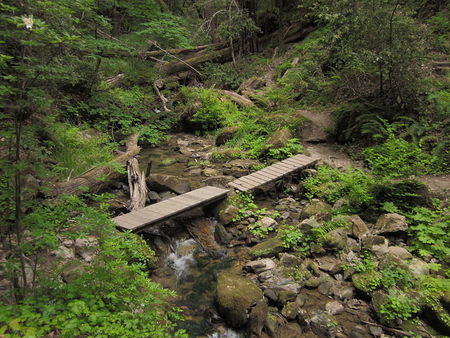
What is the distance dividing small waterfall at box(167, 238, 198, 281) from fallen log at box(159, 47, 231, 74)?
12963mm

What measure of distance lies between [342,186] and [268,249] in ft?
8.86

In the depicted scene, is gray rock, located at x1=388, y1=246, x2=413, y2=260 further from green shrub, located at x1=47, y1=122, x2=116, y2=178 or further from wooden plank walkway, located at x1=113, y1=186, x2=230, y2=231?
green shrub, located at x1=47, y1=122, x2=116, y2=178

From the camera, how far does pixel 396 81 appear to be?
27.5ft

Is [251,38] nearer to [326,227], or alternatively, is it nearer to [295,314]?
[326,227]

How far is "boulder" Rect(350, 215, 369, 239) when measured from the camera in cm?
556

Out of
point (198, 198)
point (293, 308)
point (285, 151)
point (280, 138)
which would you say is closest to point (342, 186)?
point (285, 151)

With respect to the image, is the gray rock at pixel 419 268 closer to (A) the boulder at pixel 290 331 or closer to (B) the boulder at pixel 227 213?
(A) the boulder at pixel 290 331

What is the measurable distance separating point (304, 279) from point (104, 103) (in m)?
9.06

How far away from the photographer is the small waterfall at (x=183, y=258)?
5.33 m

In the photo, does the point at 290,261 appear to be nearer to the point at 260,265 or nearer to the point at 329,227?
the point at 260,265

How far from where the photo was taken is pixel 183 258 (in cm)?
568

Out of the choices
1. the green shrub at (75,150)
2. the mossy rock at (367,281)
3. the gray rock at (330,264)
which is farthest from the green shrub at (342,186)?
the green shrub at (75,150)

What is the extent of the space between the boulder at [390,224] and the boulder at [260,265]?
6.92 ft

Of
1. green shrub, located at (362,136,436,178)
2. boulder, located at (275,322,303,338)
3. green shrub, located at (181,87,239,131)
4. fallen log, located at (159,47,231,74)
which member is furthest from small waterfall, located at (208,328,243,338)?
fallen log, located at (159,47,231,74)
